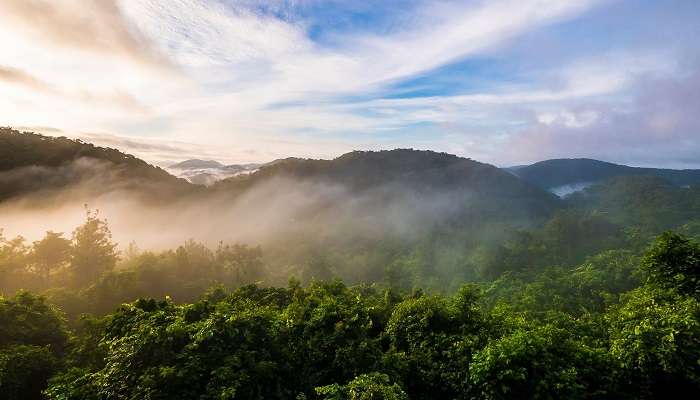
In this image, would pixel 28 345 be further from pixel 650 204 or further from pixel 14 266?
pixel 650 204

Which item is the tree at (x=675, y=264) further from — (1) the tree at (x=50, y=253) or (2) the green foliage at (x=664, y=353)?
(1) the tree at (x=50, y=253)

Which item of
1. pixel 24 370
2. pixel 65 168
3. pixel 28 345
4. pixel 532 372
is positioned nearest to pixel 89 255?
pixel 28 345

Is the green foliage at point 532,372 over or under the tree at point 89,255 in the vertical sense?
over

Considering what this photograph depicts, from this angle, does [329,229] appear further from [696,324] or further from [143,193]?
[696,324]

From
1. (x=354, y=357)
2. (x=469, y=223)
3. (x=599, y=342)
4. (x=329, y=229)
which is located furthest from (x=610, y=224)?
(x=354, y=357)

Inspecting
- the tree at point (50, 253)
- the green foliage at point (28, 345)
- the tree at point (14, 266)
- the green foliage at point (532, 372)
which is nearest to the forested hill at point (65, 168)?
the tree at point (50, 253)

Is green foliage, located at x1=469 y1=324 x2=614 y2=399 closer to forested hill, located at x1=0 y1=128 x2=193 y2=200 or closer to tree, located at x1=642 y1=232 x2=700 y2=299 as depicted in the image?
tree, located at x1=642 y1=232 x2=700 y2=299
